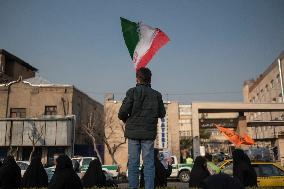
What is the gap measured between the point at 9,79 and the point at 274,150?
26184mm

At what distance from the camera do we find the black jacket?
480cm

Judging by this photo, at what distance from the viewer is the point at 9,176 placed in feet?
28.4

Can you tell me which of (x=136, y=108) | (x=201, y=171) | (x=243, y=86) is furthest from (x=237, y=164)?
(x=243, y=86)

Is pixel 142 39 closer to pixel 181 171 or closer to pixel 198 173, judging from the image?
pixel 198 173

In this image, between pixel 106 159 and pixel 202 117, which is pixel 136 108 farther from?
pixel 202 117

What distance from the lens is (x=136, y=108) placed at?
4.88m

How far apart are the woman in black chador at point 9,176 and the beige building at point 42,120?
20849mm

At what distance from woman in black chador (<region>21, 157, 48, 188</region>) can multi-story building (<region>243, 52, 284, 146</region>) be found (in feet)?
108

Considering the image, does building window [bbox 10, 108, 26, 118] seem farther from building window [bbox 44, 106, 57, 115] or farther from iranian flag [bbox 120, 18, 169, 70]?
iranian flag [bbox 120, 18, 169, 70]

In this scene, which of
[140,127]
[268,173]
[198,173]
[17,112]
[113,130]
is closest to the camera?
[140,127]

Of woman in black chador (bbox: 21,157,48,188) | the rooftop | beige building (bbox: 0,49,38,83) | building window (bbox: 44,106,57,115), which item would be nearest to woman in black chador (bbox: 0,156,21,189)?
woman in black chador (bbox: 21,157,48,188)

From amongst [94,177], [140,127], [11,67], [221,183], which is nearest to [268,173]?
[94,177]

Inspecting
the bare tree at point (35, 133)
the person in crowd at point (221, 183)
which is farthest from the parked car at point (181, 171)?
the person in crowd at point (221, 183)

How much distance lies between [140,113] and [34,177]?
602 cm
